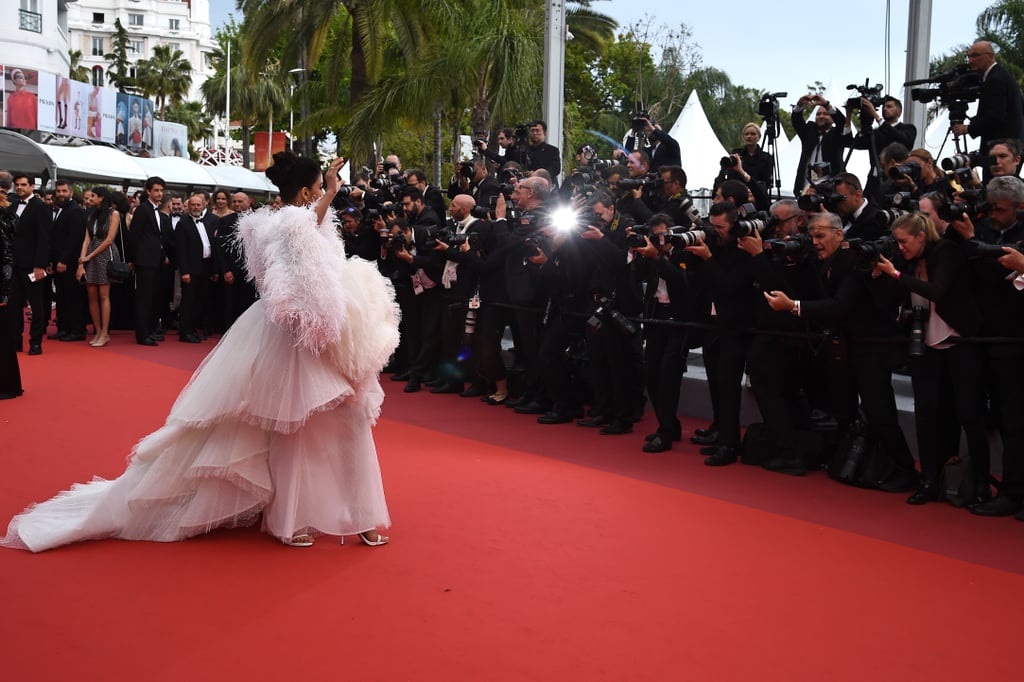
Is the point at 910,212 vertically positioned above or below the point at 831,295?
above

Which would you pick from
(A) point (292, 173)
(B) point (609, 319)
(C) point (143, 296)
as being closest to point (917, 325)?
(B) point (609, 319)

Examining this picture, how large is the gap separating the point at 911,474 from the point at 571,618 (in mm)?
3380

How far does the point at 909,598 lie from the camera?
16.3 ft

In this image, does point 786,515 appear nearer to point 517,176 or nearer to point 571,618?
point 571,618

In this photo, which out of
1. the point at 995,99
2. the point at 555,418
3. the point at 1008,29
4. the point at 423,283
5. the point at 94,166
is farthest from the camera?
the point at 1008,29

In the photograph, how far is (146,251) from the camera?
45.8 feet

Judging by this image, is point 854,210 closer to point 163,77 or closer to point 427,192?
point 427,192

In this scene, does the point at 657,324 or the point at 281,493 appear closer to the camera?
the point at 281,493

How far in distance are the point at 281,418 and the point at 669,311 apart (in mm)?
3971

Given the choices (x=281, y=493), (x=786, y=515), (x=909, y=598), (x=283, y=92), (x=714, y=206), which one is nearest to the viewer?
(x=909, y=598)

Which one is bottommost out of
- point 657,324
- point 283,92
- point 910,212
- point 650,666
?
point 650,666

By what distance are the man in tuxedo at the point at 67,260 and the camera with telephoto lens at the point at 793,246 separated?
31.1 feet

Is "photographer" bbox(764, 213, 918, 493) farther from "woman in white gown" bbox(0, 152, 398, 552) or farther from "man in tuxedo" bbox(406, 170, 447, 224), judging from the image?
"man in tuxedo" bbox(406, 170, 447, 224)

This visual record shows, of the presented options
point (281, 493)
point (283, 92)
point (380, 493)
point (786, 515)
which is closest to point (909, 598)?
point (786, 515)
